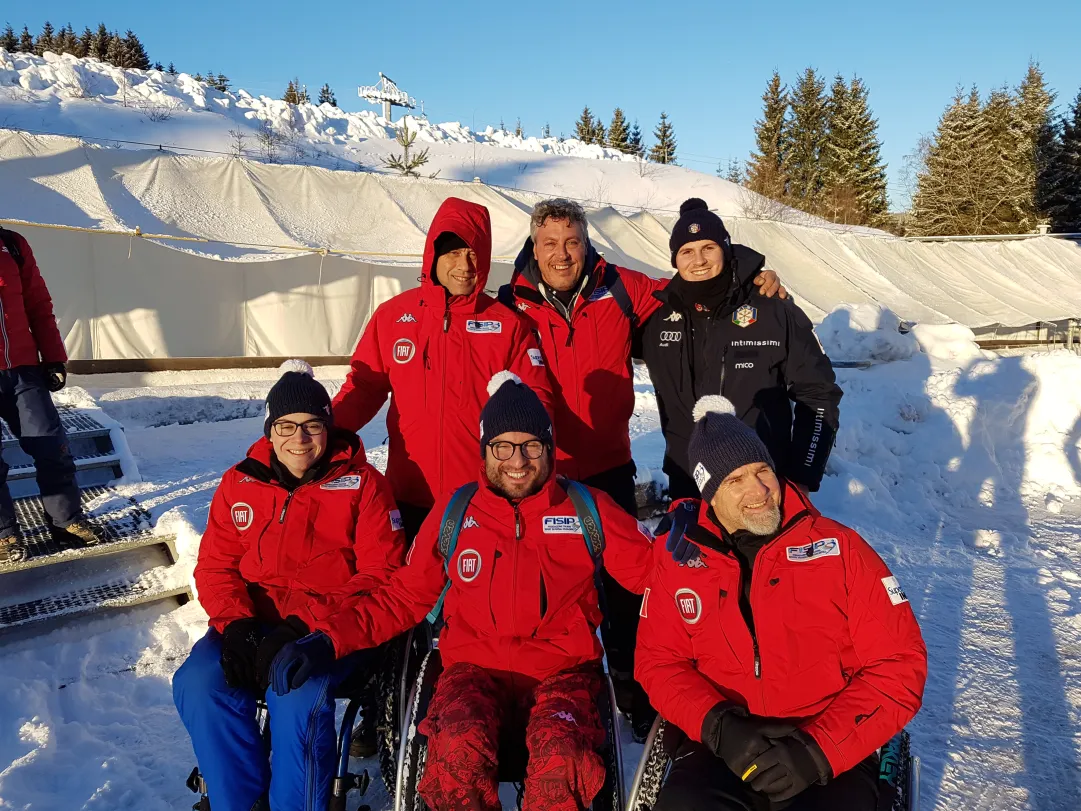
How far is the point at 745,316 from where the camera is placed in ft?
9.03

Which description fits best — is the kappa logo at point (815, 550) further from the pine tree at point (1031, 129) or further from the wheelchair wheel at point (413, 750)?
the pine tree at point (1031, 129)

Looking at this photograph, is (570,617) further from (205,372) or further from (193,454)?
(205,372)

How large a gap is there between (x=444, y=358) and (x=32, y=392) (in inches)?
101

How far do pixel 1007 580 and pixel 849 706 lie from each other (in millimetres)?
3366

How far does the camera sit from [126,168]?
10.3 metres

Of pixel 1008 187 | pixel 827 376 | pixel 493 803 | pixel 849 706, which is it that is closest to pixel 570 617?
pixel 493 803

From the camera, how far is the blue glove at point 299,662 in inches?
82.1

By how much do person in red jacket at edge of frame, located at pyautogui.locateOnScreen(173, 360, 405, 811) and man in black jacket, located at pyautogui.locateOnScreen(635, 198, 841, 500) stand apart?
124cm

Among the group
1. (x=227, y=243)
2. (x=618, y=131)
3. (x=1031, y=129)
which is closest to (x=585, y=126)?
(x=618, y=131)

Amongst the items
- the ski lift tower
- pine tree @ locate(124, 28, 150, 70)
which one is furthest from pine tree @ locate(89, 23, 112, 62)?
the ski lift tower

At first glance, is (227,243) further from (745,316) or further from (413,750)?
(413,750)

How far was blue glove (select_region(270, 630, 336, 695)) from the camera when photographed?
209 centimetres

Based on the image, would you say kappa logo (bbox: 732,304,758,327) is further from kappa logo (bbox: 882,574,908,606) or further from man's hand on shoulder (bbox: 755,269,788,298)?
kappa logo (bbox: 882,574,908,606)

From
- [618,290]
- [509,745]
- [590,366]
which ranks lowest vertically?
[509,745]
